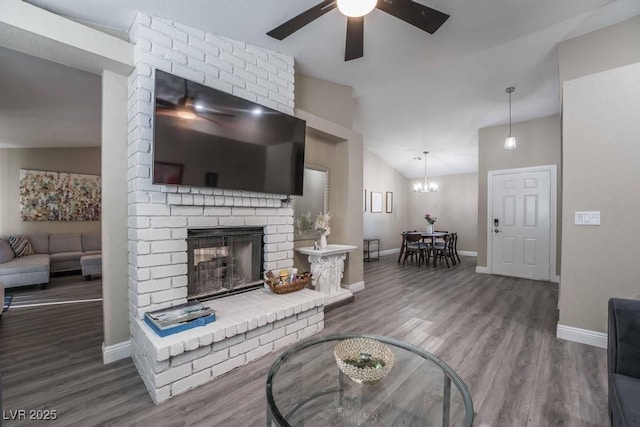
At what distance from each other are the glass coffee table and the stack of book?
780mm

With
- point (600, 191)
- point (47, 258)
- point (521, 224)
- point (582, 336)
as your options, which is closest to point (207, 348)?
point (582, 336)

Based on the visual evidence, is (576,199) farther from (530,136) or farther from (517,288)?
(530,136)

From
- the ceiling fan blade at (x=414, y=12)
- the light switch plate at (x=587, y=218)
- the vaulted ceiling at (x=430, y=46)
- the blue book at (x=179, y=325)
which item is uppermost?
the vaulted ceiling at (x=430, y=46)

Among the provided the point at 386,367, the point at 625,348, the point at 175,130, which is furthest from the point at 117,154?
the point at 625,348

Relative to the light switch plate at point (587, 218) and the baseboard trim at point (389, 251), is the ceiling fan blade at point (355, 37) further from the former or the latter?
the baseboard trim at point (389, 251)

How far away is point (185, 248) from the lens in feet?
7.22

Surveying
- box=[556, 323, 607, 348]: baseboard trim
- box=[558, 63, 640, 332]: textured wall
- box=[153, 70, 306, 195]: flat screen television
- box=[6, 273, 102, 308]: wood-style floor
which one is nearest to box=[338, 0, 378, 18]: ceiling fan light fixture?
box=[153, 70, 306, 195]: flat screen television

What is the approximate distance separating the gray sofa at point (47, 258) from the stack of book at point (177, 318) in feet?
11.6

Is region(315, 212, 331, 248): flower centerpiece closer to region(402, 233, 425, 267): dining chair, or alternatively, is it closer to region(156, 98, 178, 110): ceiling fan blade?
region(156, 98, 178, 110): ceiling fan blade

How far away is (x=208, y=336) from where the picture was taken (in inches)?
71.1

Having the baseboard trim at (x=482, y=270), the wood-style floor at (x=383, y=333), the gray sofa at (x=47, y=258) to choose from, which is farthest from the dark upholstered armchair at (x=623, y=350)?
the gray sofa at (x=47, y=258)

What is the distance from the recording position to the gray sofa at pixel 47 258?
3.91 meters

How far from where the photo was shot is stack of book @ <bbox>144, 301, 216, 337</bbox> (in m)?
1.77

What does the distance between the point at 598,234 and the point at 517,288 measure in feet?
7.21
